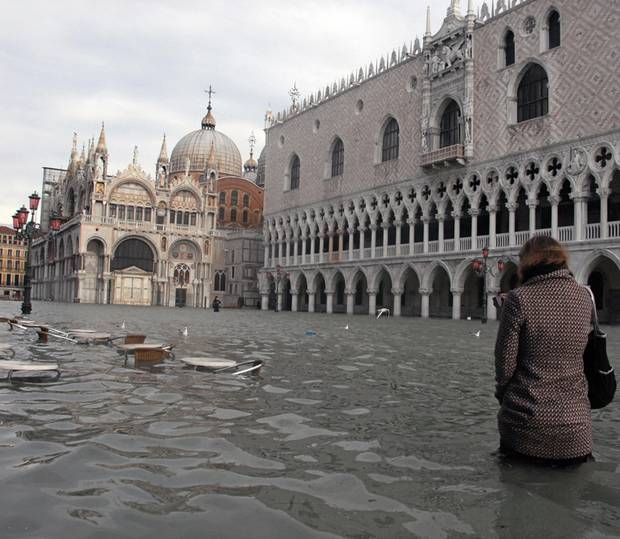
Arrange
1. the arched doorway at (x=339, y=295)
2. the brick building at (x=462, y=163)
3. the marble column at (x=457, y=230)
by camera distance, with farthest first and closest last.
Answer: the arched doorway at (x=339, y=295)
the marble column at (x=457, y=230)
the brick building at (x=462, y=163)

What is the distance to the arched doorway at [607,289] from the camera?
→ 27.5 meters

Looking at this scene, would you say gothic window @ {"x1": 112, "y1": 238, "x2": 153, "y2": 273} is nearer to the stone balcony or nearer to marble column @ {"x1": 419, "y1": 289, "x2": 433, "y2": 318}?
marble column @ {"x1": 419, "y1": 289, "x2": 433, "y2": 318}

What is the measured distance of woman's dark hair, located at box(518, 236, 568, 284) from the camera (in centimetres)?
391

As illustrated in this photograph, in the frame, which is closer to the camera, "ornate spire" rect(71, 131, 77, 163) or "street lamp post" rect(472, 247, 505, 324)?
"street lamp post" rect(472, 247, 505, 324)

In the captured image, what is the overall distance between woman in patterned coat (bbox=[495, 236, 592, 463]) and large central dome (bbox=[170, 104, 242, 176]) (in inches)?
2632

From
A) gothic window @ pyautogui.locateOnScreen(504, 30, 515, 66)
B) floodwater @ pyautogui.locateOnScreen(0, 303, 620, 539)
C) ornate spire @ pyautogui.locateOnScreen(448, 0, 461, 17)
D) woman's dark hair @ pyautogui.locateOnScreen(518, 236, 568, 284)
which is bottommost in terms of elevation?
floodwater @ pyautogui.locateOnScreen(0, 303, 620, 539)

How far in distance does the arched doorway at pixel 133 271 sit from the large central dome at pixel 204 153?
1572 cm

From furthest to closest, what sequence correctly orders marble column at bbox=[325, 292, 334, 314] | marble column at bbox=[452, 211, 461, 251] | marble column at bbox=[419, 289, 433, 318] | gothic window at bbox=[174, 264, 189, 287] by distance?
gothic window at bbox=[174, 264, 189, 287]
marble column at bbox=[325, 292, 334, 314]
marble column at bbox=[419, 289, 433, 318]
marble column at bbox=[452, 211, 461, 251]

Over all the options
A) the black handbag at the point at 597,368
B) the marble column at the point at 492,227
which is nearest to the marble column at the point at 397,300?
the marble column at the point at 492,227

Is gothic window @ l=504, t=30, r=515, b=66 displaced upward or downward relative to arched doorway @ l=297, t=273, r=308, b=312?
upward

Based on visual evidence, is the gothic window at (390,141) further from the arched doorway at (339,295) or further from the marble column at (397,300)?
the arched doorway at (339,295)

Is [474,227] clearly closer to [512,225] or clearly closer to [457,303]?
[512,225]

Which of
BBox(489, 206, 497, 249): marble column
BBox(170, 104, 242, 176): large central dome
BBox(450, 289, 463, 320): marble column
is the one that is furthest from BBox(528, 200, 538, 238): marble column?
BBox(170, 104, 242, 176): large central dome

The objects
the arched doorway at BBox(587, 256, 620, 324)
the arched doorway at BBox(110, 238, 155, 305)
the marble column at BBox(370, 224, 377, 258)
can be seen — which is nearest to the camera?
the arched doorway at BBox(587, 256, 620, 324)
